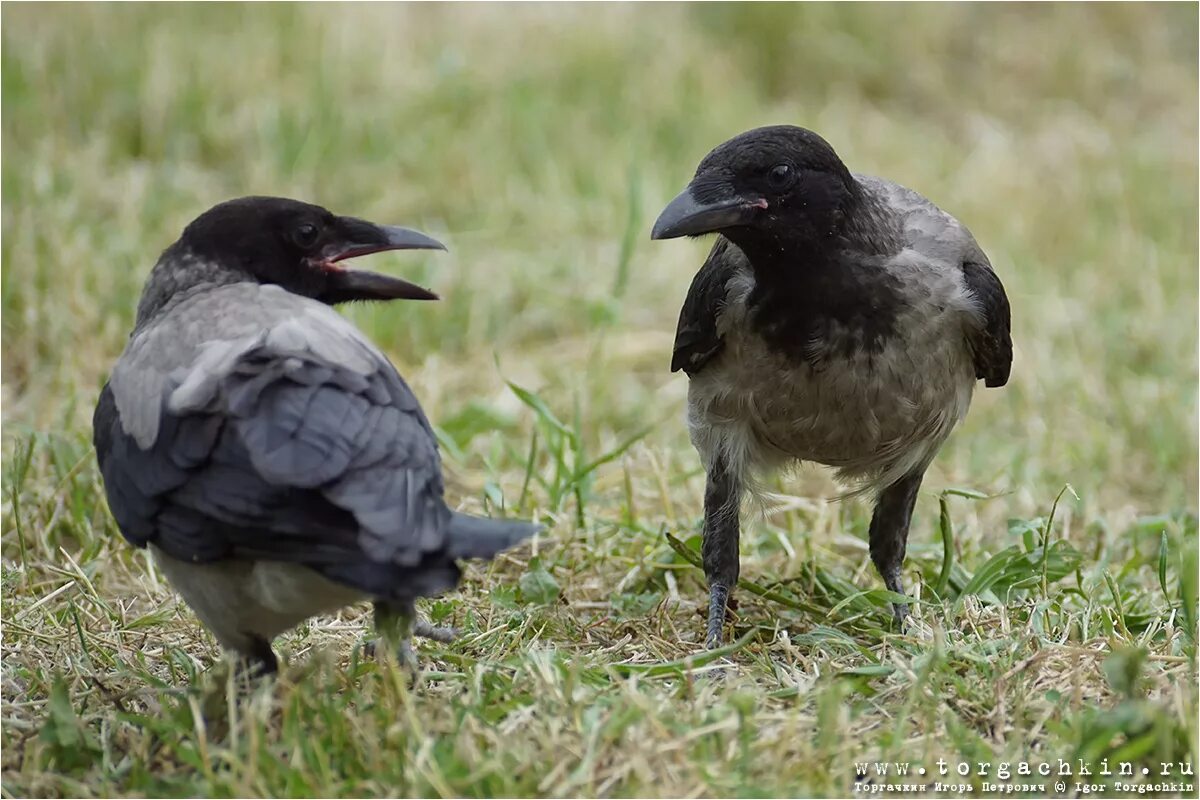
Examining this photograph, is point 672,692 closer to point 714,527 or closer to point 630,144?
point 714,527

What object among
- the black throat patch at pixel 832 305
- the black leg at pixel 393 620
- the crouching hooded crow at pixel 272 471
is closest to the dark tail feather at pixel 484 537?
the crouching hooded crow at pixel 272 471

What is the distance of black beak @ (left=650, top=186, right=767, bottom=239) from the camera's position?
12.7 feet

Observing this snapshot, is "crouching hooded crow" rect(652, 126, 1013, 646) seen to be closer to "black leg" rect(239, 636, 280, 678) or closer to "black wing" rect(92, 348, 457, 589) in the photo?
"black wing" rect(92, 348, 457, 589)

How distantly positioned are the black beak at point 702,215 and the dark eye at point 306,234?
2.96ft

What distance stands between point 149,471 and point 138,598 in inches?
47.9

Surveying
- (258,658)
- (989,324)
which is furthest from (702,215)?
(258,658)

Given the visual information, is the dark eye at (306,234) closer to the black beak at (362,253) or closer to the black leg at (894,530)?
the black beak at (362,253)

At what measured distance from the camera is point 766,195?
3943 millimetres

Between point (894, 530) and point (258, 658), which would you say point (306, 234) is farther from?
point (894, 530)

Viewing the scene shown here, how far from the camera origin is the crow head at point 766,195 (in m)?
3.91

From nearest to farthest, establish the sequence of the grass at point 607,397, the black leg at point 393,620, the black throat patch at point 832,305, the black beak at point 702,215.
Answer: the grass at point 607,397
the black leg at point 393,620
the black beak at point 702,215
the black throat patch at point 832,305

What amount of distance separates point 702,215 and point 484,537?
1.27 metres

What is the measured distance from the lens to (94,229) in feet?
22.0

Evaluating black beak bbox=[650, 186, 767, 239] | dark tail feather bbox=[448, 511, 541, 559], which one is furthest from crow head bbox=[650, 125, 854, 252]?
dark tail feather bbox=[448, 511, 541, 559]
